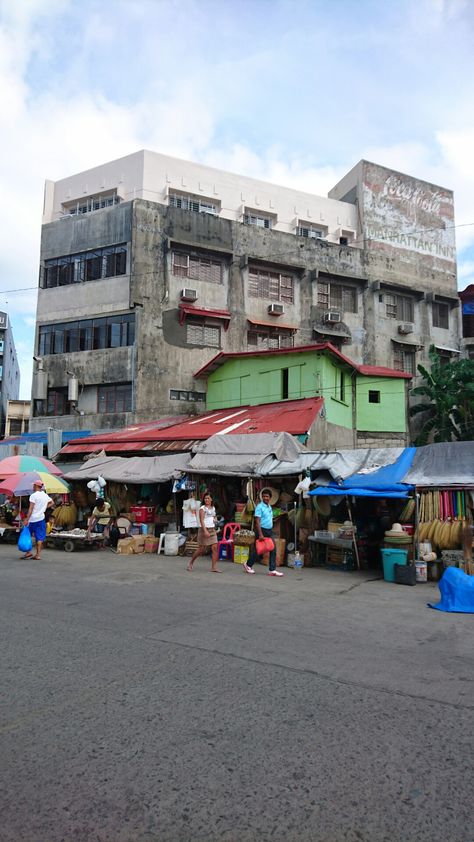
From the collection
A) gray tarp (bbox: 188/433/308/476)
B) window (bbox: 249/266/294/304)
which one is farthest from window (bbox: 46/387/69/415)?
gray tarp (bbox: 188/433/308/476)

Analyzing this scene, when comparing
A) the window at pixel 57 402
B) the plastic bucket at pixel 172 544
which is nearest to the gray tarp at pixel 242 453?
the plastic bucket at pixel 172 544

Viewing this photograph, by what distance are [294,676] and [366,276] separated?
34.1m

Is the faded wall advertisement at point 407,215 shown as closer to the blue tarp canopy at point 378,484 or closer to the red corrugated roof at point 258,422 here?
the red corrugated roof at point 258,422

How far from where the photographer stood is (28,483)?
16.3m

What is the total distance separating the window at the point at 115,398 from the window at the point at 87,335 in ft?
7.20

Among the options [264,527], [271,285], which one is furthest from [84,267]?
[264,527]

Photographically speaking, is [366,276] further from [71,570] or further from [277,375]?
[71,570]

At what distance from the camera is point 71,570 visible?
12195mm

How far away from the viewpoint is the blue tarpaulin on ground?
8.48m

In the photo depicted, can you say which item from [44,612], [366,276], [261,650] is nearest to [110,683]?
[261,650]

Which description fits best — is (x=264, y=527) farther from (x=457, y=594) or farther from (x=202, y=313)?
(x=202, y=313)

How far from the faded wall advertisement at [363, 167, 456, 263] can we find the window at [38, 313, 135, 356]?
1759cm

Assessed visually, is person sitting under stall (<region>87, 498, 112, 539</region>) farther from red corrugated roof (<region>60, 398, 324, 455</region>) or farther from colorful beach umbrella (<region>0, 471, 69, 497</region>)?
red corrugated roof (<region>60, 398, 324, 455</region>)

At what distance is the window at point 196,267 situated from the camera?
103ft
